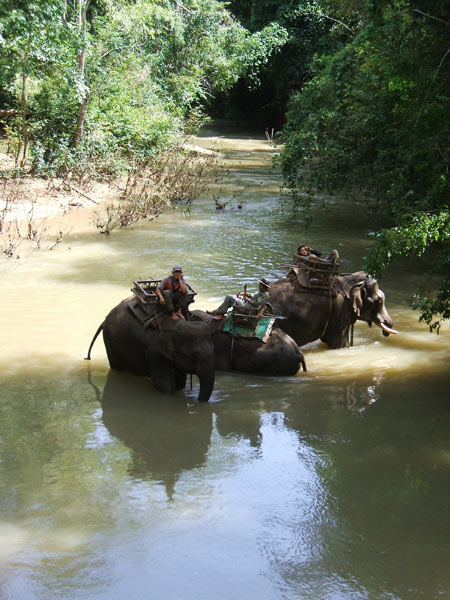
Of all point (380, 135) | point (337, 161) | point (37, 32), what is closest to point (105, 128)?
point (37, 32)

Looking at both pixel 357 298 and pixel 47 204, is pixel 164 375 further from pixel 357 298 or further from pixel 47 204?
pixel 47 204

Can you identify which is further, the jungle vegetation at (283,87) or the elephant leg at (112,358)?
the jungle vegetation at (283,87)

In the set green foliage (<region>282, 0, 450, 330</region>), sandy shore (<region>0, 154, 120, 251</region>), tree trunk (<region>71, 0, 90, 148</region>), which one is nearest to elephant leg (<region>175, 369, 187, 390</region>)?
green foliage (<region>282, 0, 450, 330</region>)

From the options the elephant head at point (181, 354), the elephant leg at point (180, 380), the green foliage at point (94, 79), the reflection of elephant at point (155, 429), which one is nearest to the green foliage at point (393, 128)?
the elephant head at point (181, 354)

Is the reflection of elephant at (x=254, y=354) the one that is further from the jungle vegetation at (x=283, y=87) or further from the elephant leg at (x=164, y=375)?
the jungle vegetation at (x=283, y=87)

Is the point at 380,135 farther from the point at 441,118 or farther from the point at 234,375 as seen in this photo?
the point at 234,375

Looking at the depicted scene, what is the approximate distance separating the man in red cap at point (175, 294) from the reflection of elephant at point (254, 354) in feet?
1.78

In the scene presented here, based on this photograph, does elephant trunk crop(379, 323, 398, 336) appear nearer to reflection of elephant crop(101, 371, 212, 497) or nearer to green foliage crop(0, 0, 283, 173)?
reflection of elephant crop(101, 371, 212, 497)

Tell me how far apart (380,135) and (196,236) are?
515cm

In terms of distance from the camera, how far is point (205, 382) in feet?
29.1

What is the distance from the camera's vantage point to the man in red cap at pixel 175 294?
916cm

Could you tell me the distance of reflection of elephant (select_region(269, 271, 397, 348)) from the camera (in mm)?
10719

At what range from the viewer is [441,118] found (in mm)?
10078

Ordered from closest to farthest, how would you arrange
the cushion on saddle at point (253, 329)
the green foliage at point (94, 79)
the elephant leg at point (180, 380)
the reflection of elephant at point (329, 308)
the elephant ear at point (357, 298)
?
the elephant leg at point (180, 380), the cushion on saddle at point (253, 329), the reflection of elephant at point (329, 308), the elephant ear at point (357, 298), the green foliage at point (94, 79)
